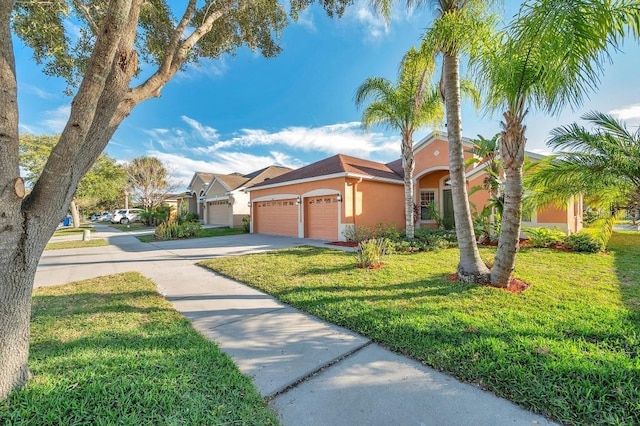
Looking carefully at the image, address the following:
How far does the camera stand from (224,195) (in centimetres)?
2548

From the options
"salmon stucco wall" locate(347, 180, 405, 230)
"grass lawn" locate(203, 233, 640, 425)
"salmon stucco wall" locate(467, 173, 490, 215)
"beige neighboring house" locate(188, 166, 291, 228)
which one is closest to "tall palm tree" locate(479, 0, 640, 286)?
"grass lawn" locate(203, 233, 640, 425)

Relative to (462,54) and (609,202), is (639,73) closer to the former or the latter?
(462,54)

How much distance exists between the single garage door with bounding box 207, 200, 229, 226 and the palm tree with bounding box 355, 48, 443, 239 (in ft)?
58.8

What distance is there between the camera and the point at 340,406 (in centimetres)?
243

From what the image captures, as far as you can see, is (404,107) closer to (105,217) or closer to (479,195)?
(479,195)

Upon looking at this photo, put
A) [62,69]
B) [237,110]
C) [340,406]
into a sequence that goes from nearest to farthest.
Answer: [340,406] → [62,69] → [237,110]

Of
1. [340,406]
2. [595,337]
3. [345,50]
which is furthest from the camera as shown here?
[345,50]

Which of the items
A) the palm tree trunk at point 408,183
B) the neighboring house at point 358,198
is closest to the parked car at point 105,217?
the neighboring house at point 358,198

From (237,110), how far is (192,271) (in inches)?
513

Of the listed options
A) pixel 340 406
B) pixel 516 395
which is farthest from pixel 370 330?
pixel 516 395

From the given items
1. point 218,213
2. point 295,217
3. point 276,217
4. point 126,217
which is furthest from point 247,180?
point 126,217

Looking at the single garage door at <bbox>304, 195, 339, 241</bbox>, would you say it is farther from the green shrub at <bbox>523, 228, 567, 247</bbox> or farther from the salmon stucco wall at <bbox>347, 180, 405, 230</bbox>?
the green shrub at <bbox>523, 228, 567, 247</bbox>

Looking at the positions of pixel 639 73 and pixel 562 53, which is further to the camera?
pixel 639 73

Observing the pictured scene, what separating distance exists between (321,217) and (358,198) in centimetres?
226
